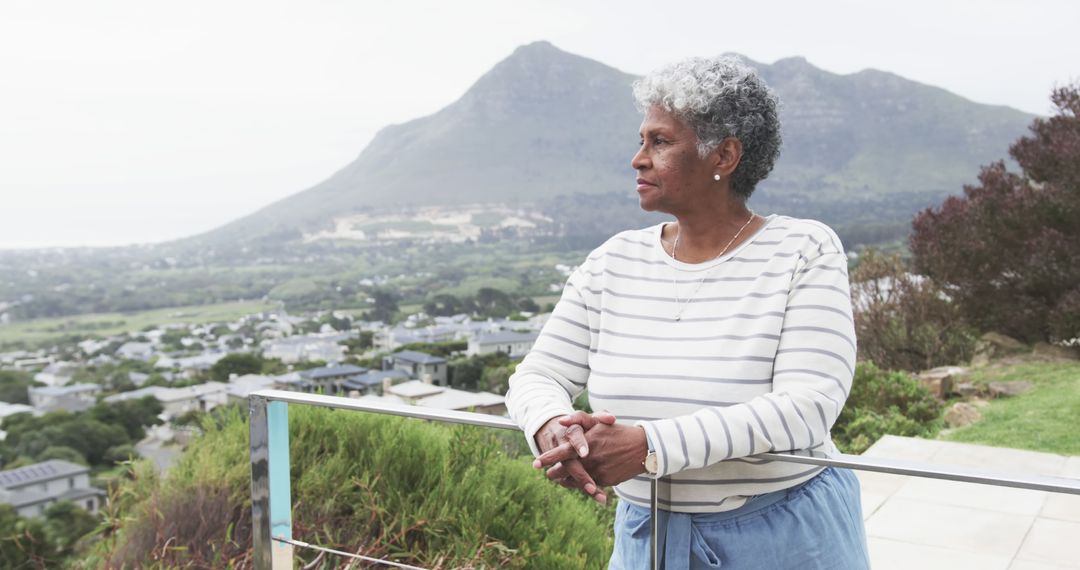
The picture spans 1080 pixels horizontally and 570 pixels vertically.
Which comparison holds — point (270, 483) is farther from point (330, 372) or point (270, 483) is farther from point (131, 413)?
point (131, 413)

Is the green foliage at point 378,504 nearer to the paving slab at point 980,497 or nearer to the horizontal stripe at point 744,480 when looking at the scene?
the horizontal stripe at point 744,480

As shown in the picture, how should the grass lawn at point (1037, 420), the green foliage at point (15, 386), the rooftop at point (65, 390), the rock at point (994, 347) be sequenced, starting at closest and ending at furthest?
the grass lawn at point (1037, 420) < the rock at point (994, 347) < the rooftop at point (65, 390) < the green foliage at point (15, 386)

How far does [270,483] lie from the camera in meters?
2.08

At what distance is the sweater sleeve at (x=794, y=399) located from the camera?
48.4 inches

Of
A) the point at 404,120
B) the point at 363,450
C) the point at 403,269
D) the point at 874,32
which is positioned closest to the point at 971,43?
the point at 874,32

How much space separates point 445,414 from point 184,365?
3432 centimetres

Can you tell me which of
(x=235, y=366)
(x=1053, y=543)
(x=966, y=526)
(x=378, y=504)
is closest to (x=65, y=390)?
(x=235, y=366)

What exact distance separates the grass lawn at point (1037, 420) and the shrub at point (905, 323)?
7.04ft

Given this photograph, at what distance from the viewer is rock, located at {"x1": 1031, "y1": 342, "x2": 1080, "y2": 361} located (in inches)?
339

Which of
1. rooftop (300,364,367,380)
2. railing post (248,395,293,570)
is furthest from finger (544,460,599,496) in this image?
rooftop (300,364,367,380)

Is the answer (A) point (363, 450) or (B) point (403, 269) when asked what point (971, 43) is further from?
(A) point (363, 450)

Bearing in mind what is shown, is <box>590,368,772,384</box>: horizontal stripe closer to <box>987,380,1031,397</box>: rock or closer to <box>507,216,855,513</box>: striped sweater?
<box>507,216,855,513</box>: striped sweater

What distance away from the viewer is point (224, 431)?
3758 millimetres

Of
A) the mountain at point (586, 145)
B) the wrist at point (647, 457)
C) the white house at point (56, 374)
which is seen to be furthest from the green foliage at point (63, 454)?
the mountain at point (586, 145)
